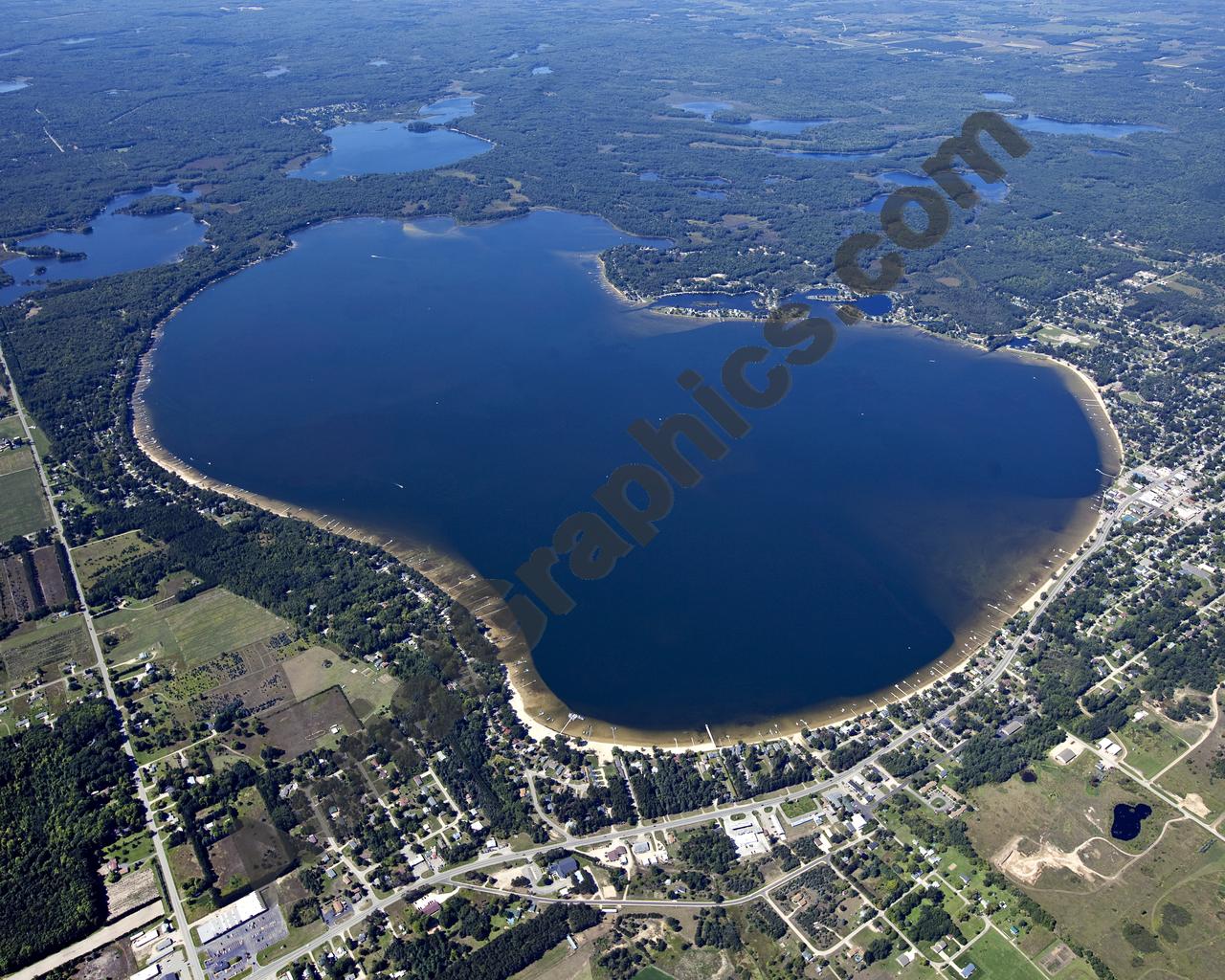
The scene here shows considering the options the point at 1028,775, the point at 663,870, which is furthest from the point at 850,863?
the point at 1028,775

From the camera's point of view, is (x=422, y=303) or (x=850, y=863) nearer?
(x=850, y=863)

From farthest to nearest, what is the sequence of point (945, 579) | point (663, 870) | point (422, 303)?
point (422, 303), point (945, 579), point (663, 870)

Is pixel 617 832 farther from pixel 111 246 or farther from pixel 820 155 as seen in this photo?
pixel 820 155

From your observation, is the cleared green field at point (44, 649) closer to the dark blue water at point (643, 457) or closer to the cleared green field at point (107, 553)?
the cleared green field at point (107, 553)

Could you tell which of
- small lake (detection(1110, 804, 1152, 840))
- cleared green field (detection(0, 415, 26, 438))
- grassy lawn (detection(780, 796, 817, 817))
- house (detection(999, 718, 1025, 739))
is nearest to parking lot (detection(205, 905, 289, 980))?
grassy lawn (detection(780, 796, 817, 817))

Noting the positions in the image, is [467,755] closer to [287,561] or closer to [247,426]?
[287,561]

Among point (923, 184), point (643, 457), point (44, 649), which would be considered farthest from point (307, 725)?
point (923, 184)

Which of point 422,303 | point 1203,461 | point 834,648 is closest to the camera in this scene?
point 834,648

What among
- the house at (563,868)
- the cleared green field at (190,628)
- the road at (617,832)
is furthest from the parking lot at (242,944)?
the cleared green field at (190,628)
